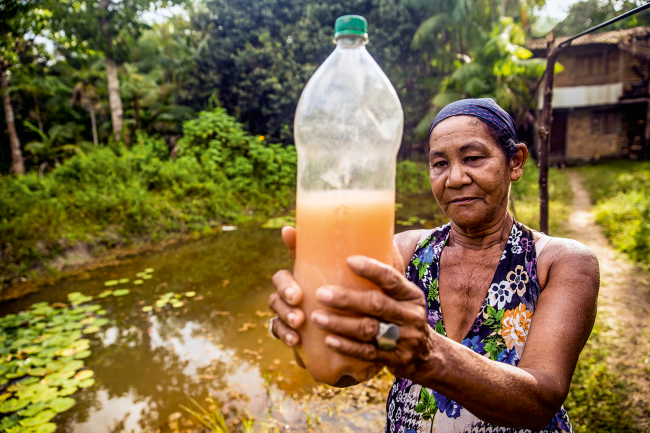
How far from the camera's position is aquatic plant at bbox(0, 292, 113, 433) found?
2963 millimetres

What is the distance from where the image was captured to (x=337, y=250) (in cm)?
92

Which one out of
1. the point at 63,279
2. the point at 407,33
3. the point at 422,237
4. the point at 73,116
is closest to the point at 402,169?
the point at 407,33

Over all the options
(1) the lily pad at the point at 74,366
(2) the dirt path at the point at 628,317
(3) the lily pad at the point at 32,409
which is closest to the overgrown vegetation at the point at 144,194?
(1) the lily pad at the point at 74,366

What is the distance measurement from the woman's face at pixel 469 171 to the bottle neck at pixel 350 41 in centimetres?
59

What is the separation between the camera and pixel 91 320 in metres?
4.45

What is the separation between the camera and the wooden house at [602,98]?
15352 mm

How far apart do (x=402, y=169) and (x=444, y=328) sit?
509 inches

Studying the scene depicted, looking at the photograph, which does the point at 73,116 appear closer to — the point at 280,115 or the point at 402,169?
the point at 280,115

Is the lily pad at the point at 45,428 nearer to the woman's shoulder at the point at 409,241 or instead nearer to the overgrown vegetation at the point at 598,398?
the woman's shoulder at the point at 409,241

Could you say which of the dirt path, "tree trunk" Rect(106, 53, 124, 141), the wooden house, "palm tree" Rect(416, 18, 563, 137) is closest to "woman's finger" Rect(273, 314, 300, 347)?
the dirt path

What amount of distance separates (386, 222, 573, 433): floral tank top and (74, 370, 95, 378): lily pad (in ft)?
10.7

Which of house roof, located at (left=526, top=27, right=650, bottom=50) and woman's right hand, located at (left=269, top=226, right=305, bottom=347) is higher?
house roof, located at (left=526, top=27, right=650, bottom=50)

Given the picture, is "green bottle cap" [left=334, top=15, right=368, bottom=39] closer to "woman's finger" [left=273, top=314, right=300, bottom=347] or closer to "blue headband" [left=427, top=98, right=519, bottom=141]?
"blue headband" [left=427, top=98, right=519, bottom=141]

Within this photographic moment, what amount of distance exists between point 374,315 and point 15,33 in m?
10.7
